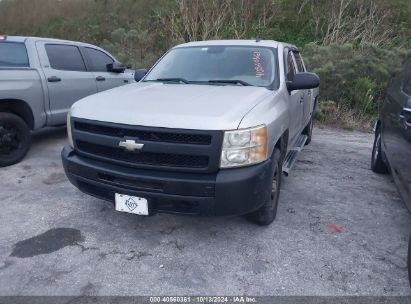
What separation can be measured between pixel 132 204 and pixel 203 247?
2.39 feet

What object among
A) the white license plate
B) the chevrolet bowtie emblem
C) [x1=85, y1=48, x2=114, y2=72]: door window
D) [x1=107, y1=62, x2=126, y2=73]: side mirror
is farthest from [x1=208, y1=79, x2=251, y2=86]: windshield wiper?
[x1=85, y1=48, x2=114, y2=72]: door window

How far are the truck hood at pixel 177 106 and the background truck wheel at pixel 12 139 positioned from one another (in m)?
2.03

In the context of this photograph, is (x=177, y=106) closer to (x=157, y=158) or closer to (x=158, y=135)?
(x=158, y=135)

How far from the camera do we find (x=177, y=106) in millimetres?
3051

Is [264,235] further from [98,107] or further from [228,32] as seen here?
[228,32]

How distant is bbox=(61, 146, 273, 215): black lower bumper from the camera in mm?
2816

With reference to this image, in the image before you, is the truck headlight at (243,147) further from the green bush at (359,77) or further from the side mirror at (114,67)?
the green bush at (359,77)

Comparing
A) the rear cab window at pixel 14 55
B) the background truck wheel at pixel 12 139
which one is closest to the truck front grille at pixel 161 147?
the background truck wheel at pixel 12 139

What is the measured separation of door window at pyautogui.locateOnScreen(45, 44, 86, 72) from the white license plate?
3.44 m

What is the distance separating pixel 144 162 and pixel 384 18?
1179 cm

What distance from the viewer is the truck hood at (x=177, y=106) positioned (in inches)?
111

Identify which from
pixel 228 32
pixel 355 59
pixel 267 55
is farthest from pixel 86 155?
pixel 228 32

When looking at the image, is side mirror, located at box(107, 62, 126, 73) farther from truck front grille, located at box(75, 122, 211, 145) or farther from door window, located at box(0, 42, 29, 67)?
truck front grille, located at box(75, 122, 211, 145)

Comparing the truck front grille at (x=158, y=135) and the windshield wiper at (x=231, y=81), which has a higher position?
the windshield wiper at (x=231, y=81)
